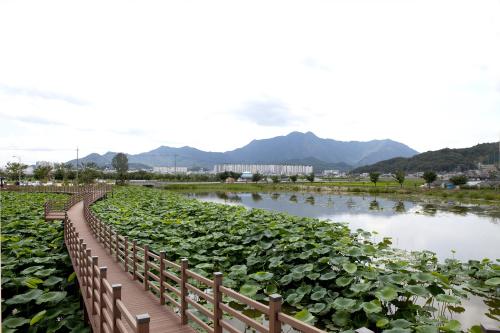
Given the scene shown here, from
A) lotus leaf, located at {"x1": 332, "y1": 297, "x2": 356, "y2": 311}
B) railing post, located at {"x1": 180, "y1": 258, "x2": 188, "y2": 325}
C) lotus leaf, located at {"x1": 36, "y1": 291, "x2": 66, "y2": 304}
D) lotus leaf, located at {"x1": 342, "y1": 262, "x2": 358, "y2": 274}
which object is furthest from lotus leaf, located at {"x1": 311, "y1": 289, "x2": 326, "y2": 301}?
lotus leaf, located at {"x1": 36, "y1": 291, "x2": 66, "y2": 304}

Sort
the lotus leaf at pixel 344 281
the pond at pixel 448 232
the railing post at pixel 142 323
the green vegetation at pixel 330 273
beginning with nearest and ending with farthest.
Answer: the railing post at pixel 142 323, the green vegetation at pixel 330 273, the lotus leaf at pixel 344 281, the pond at pixel 448 232

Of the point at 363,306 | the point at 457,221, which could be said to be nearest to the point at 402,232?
the point at 457,221

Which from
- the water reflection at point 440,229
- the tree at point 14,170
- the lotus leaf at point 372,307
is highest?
the tree at point 14,170

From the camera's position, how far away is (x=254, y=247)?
34.0ft

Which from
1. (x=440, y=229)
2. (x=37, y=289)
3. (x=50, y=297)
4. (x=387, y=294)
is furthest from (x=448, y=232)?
(x=37, y=289)

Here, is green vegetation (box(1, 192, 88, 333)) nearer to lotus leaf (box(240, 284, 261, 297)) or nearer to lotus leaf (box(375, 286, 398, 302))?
lotus leaf (box(240, 284, 261, 297))

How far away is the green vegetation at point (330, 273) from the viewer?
6316mm

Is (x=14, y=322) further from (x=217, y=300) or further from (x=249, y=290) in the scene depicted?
(x=249, y=290)

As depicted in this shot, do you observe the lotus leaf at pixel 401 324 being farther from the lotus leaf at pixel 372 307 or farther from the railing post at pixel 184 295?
the railing post at pixel 184 295

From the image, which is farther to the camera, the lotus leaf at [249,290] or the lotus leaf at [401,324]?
the lotus leaf at [249,290]

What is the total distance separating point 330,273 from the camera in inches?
307

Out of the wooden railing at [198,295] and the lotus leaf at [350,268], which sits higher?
the wooden railing at [198,295]

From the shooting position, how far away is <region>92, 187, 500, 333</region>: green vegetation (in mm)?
6316

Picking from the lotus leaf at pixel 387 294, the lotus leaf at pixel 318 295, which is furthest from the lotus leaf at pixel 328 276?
the lotus leaf at pixel 387 294
